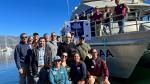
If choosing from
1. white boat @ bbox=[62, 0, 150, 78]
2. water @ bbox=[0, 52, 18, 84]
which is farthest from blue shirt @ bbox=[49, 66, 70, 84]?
water @ bbox=[0, 52, 18, 84]

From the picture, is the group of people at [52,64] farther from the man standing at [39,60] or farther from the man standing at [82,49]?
the man standing at [82,49]

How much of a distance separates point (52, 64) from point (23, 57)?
66.2 inches

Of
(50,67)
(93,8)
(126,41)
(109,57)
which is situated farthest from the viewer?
(93,8)

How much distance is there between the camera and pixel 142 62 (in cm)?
1950

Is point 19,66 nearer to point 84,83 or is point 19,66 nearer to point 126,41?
point 84,83

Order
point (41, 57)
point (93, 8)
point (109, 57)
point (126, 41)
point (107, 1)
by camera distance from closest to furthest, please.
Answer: point (41, 57) → point (126, 41) → point (109, 57) → point (93, 8) → point (107, 1)

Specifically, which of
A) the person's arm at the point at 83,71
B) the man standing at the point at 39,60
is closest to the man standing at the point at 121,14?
the person's arm at the point at 83,71

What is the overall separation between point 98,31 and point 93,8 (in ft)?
7.21

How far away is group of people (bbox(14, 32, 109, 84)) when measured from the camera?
35.2ft

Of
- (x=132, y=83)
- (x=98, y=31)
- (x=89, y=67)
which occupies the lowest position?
(x=132, y=83)

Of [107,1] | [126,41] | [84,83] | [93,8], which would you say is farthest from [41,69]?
[107,1]

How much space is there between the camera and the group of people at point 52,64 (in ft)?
35.2

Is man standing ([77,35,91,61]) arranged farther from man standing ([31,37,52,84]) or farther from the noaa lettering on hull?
the noaa lettering on hull

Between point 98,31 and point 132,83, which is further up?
point 98,31
